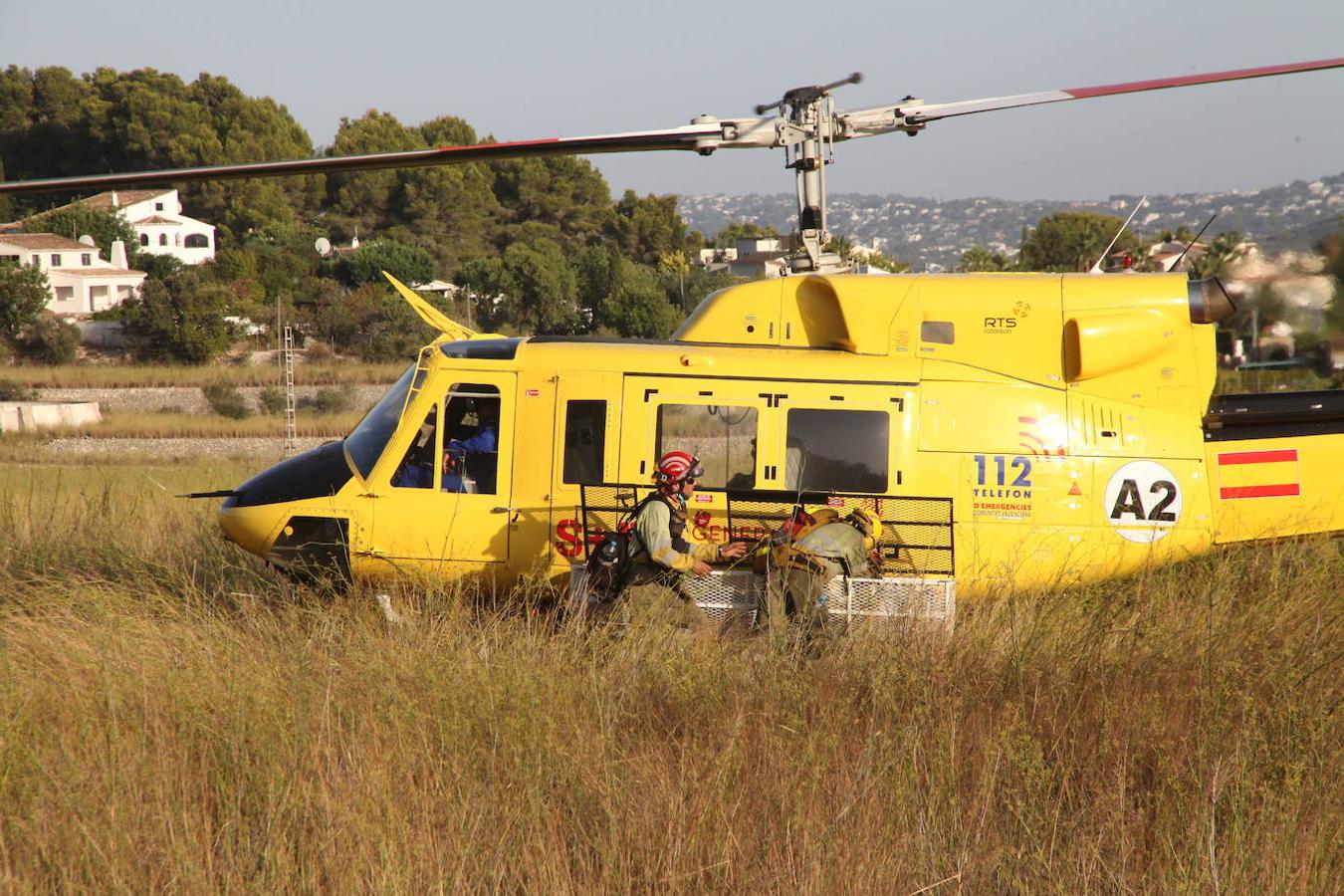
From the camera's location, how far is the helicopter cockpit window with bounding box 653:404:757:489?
805cm

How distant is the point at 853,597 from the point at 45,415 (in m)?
44.5

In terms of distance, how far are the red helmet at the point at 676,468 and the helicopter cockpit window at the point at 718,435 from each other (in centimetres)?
7

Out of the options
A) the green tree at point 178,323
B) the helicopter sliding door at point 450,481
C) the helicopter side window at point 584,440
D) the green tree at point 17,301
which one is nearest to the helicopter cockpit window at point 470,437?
the helicopter sliding door at point 450,481

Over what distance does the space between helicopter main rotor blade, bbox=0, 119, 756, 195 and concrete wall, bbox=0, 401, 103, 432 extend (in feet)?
132

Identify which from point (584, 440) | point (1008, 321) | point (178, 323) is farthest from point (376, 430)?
point (178, 323)

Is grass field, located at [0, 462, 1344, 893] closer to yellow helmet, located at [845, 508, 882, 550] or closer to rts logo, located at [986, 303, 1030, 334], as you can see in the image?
yellow helmet, located at [845, 508, 882, 550]

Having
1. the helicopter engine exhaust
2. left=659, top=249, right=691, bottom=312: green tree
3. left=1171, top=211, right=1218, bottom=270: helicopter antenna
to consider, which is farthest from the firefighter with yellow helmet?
left=659, top=249, right=691, bottom=312: green tree

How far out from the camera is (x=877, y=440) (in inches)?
315

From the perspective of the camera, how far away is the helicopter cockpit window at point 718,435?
26.4 ft

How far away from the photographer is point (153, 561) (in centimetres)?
951

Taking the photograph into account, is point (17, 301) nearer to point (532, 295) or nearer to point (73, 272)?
point (73, 272)

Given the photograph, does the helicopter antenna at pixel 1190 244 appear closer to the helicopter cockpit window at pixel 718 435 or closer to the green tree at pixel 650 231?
the helicopter cockpit window at pixel 718 435

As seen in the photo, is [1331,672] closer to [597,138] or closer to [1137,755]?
[1137,755]

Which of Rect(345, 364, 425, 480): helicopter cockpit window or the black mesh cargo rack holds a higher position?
Rect(345, 364, 425, 480): helicopter cockpit window
